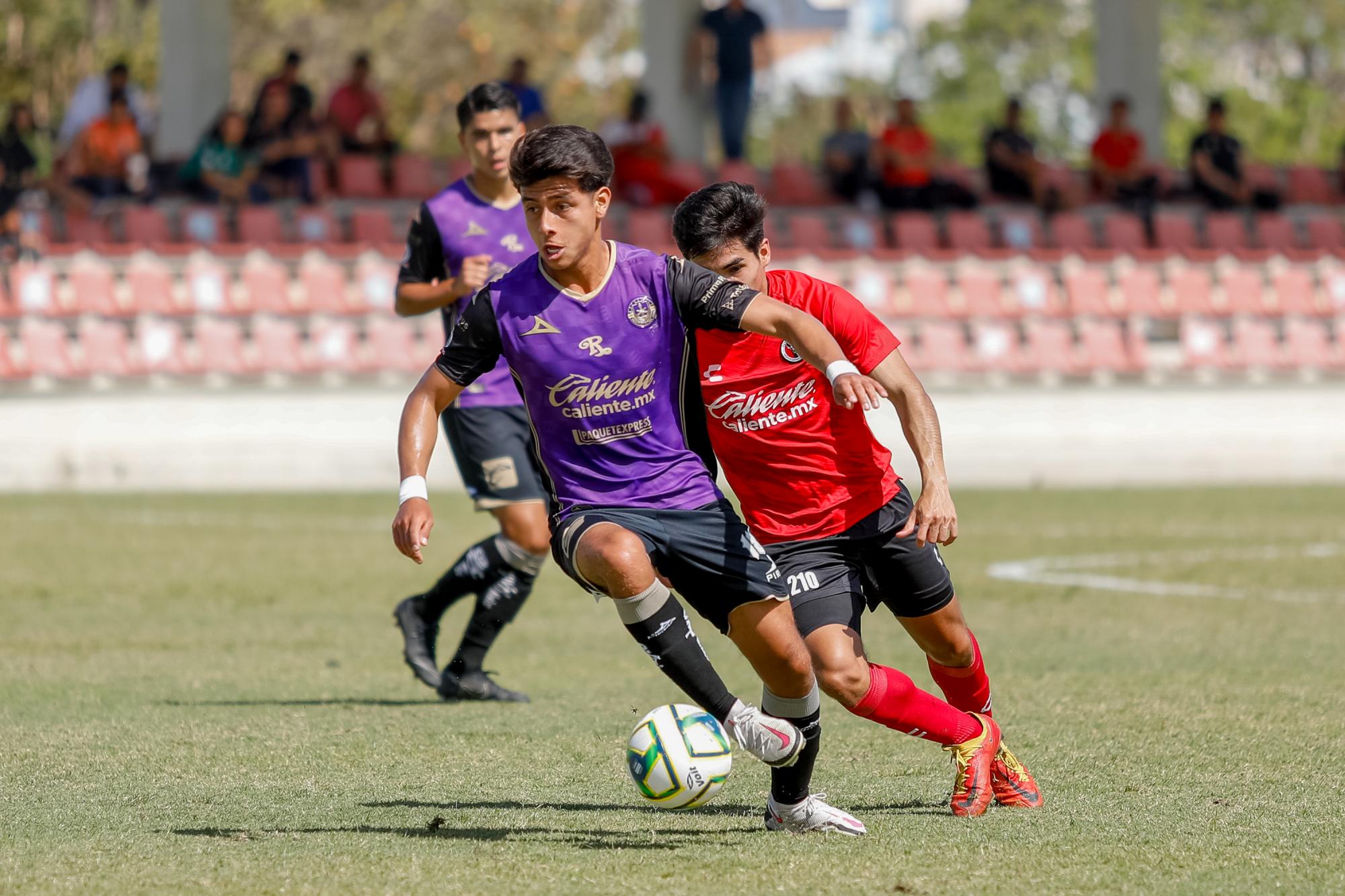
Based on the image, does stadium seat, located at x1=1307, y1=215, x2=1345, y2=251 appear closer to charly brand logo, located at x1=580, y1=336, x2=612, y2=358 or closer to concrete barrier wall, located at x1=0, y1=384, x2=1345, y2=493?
concrete barrier wall, located at x1=0, y1=384, x2=1345, y2=493

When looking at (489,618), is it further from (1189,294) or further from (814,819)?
(1189,294)

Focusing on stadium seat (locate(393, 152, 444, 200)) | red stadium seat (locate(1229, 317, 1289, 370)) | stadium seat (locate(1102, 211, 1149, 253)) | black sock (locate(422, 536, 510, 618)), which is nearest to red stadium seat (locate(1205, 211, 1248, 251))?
stadium seat (locate(1102, 211, 1149, 253))

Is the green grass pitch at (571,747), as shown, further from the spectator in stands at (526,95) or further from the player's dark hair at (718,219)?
the spectator in stands at (526,95)

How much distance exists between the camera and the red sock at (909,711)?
16.1 feet

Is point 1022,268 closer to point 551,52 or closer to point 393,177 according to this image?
point 393,177

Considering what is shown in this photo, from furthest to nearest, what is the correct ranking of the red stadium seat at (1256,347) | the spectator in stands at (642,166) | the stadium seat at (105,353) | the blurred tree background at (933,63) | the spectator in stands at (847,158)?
the blurred tree background at (933,63) < the spectator in stands at (847,158) < the red stadium seat at (1256,347) < the spectator in stands at (642,166) < the stadium seat at (105,353)

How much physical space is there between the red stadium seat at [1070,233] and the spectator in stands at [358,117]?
8.02m

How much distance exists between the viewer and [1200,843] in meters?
4.54

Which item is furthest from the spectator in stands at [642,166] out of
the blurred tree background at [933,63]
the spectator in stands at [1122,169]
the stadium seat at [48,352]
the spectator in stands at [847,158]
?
the blurred tree background at [933,63]


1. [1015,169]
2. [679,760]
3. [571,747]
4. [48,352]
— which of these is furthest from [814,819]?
[1015,169]

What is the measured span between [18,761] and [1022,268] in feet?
54.0

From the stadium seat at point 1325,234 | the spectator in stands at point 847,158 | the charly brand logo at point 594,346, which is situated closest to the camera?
the charly brand logo at point 594,346

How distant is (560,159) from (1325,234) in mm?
20200

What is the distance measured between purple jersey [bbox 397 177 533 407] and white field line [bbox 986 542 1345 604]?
4718 millimetres
